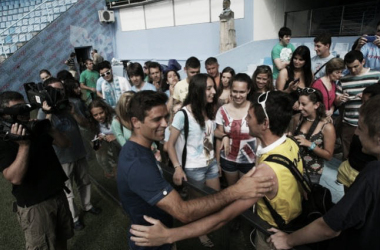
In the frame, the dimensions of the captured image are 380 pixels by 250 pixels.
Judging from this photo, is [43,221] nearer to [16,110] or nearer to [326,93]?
[16,110]

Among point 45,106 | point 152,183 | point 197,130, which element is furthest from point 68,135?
point 152,183

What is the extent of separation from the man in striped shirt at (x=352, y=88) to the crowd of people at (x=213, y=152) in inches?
0.6

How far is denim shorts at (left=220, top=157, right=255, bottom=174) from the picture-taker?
287 centimetres

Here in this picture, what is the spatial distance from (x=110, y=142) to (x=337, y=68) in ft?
11.2

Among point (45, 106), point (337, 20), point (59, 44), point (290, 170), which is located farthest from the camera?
point (59, 44)

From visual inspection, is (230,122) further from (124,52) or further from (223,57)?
(124,52)

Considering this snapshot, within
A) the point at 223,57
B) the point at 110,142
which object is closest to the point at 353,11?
the point at 223,57

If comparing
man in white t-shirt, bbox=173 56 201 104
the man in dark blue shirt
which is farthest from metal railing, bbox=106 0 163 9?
the man in dark blue shirt

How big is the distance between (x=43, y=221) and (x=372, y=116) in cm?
266

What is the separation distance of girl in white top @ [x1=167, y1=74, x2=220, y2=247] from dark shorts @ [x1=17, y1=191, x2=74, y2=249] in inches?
47.8

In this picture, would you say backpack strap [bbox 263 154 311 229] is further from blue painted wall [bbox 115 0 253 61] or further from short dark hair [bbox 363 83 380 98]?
blue painted wall [bbox 115 0 253 61]

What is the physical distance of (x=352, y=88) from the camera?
11.3 ft

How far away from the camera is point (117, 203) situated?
3.73m

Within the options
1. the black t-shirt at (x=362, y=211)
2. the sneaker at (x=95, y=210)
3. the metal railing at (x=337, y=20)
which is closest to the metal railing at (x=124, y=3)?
the metal railing at (x=337, y=20)
